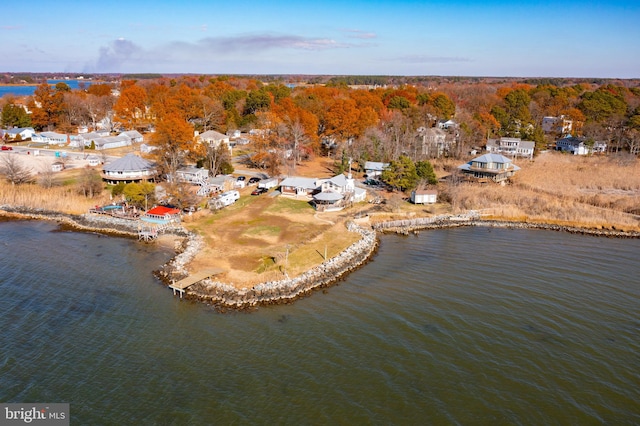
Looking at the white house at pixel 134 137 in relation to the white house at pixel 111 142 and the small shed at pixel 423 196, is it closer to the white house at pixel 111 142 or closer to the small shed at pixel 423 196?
the white house at pixel 111 142

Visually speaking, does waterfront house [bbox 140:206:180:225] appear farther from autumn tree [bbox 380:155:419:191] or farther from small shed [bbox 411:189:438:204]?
small shed [bbox 411:189:438:204]

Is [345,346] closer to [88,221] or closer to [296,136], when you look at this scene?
[88,221]

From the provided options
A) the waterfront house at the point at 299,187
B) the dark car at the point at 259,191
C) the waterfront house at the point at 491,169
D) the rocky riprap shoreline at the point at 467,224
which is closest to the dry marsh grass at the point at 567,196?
the rocky riprap shoreline at the point at 467,224

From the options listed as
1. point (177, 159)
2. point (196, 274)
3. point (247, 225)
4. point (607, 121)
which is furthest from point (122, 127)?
point (607, 121)

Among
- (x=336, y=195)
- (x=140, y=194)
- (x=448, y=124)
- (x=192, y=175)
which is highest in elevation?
(x=448, y=124)

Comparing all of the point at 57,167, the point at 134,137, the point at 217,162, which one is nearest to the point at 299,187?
the point at 217,162

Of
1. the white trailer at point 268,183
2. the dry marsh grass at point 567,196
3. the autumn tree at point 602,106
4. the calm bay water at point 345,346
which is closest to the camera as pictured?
the calm bay water at point 345,346
